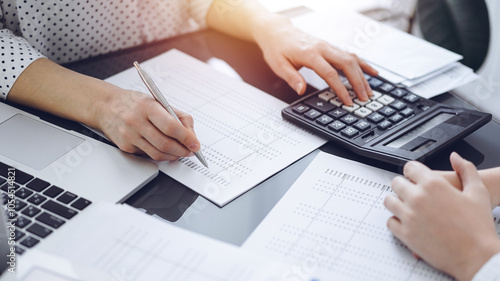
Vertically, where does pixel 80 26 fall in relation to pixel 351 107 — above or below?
above

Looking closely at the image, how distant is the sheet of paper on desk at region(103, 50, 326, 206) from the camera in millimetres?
708

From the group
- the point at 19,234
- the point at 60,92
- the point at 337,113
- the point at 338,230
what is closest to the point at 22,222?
the point at 19,234

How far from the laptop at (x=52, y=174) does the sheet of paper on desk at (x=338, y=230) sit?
0.21 meters

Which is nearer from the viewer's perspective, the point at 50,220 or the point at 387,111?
the point at 50,220

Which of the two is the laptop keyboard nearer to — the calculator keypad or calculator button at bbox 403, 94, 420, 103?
the calculator keypad

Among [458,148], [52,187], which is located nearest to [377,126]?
[458,148]

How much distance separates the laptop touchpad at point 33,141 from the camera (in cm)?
71

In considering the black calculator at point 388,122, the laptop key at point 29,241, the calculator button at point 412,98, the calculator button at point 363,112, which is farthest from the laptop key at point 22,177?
Result: the calculator button at point 412,98

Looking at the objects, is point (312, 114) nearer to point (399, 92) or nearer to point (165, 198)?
point (399, 92)

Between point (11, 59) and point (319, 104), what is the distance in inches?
21.2

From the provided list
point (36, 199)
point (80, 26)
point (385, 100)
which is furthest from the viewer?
point (80, 26)

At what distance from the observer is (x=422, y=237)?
581mm

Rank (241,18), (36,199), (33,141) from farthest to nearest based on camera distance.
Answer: (241,18) < (33,141) < (36,199)

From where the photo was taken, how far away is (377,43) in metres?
1.03
